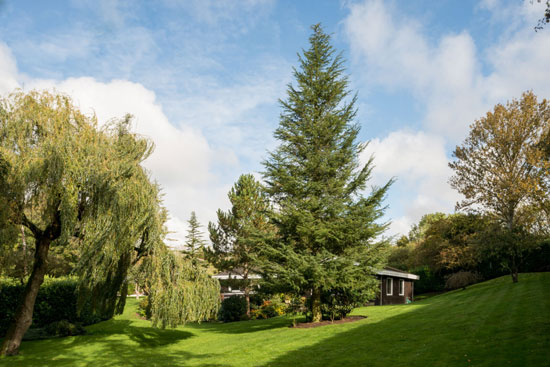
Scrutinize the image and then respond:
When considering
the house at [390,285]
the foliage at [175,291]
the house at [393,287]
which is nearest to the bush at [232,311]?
the house at [390,285]

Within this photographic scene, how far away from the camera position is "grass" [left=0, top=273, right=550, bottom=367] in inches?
383

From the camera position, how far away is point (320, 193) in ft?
64.7

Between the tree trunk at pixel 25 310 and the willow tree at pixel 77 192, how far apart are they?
3cm

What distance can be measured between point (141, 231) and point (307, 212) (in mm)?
8050

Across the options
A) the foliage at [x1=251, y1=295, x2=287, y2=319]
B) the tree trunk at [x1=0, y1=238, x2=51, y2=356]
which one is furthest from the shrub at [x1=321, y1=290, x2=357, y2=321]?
the tree trunk at [x1=0, y1=238, x2=51, y2=356]

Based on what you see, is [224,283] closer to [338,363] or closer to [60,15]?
[338,363]

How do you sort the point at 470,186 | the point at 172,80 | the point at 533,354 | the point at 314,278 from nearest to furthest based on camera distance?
the point at 533,354 → the point at 172,80 → the point at 314,278 → the point at 470,186

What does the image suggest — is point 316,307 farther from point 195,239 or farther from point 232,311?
point 195,239

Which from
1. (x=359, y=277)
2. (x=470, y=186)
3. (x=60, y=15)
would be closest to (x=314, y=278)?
(x=359, y=277)

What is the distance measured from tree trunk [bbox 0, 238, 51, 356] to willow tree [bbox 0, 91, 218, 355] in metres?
0.03

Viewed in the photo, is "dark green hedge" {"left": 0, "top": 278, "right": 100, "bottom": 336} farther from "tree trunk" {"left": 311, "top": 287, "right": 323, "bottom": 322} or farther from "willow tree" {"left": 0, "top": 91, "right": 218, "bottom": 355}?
"tree trunk" {"left": 311, "top": 287, "right": 323, "bottom": 322}

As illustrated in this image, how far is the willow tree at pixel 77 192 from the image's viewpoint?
12102 mm

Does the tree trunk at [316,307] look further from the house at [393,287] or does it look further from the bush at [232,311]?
the house at [393,287]

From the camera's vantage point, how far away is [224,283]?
30.4m
